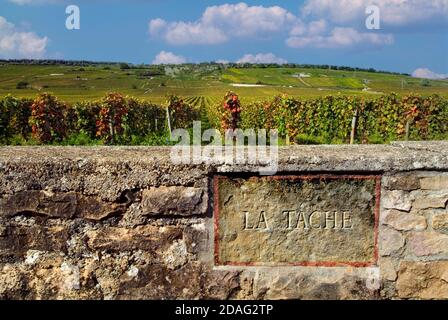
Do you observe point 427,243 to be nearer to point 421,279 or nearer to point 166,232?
point 421,279

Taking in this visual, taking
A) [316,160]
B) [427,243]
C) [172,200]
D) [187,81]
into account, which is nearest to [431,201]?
[427,243]

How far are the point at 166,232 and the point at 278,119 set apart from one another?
500 inches

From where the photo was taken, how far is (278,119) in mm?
15070

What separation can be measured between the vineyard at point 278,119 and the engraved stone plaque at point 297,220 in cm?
997

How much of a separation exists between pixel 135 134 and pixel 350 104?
701 centimetres

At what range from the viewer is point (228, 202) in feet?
8.74

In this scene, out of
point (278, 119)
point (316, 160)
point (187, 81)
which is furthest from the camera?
point (187, 81)

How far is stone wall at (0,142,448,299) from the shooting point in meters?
2.62

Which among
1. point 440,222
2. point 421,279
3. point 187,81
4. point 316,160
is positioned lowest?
point 421,279

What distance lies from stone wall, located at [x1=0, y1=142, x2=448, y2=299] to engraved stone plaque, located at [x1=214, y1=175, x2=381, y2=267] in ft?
0.16

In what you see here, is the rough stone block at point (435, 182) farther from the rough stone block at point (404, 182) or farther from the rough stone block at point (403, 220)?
the rough stone block at point (403, 220)

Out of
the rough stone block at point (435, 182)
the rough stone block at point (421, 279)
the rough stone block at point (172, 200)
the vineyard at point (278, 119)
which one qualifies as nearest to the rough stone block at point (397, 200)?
the rough stone block at point (435, 182)

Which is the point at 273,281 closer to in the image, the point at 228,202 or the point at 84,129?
the point at 228,202

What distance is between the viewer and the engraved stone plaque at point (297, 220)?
2.65m
